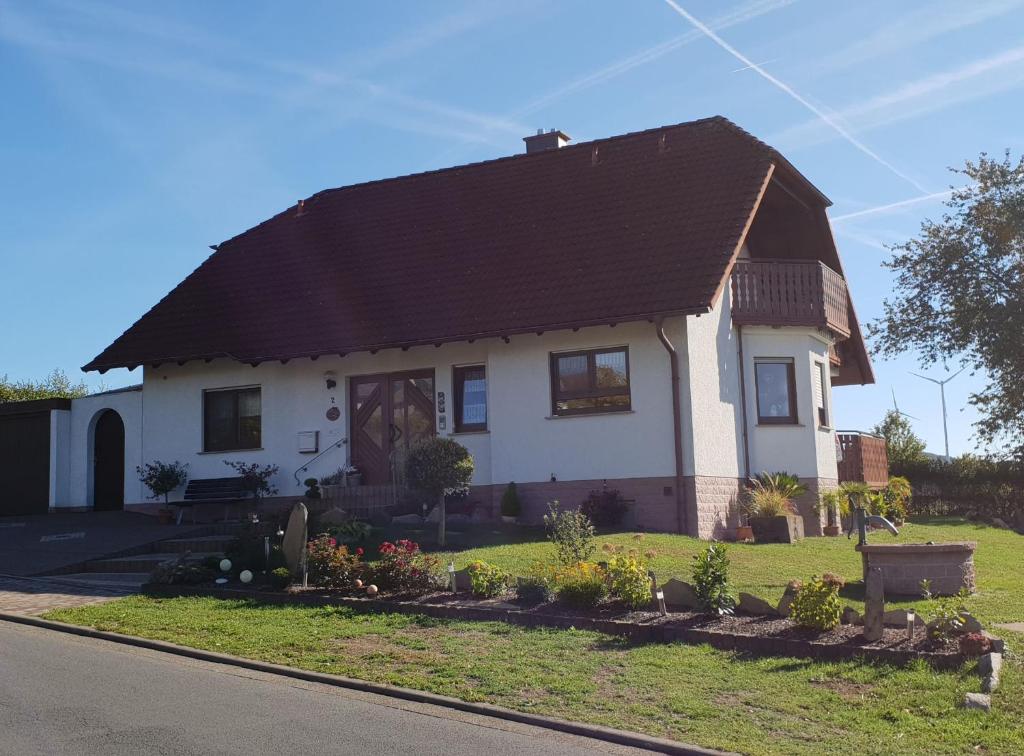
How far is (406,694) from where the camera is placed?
353 inches

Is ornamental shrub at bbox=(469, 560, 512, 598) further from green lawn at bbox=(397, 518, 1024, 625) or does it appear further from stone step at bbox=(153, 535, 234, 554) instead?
stone step at bbox=(153, 535, 234, 554)

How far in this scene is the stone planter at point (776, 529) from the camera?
62.8ft

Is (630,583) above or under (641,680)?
above

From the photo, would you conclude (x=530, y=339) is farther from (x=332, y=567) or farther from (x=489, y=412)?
(x=332, y=567)

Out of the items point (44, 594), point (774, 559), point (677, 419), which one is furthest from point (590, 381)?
point (44, 594)

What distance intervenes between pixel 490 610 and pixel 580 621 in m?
1.07

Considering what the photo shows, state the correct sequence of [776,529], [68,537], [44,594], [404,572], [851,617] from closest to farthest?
1. [851,617]
2. [404,572]
3. [44,594]
4. [776,529]
5. [68,537]

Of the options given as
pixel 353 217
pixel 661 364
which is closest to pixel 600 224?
pixel 661 364

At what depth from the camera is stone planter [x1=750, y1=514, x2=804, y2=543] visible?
19141 millimetres

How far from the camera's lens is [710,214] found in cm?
2045

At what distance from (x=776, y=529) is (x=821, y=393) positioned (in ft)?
16.2

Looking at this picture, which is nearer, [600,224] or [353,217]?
[600,224]

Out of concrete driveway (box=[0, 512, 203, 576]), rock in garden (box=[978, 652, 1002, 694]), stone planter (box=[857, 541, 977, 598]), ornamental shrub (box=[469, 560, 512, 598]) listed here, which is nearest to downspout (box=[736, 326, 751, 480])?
stone planter (box=[857, 541, 977, 598])

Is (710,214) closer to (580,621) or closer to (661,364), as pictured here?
(661,364)
